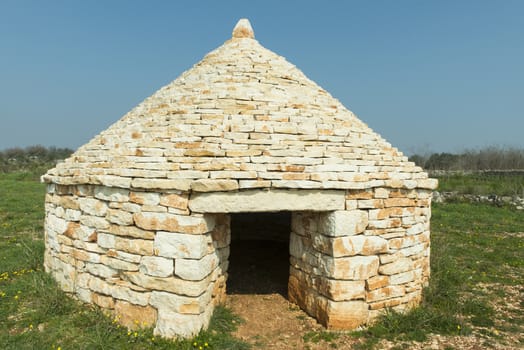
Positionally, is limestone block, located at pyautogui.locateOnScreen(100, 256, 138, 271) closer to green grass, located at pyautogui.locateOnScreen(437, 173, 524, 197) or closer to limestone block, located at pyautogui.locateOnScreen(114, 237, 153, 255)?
limestone block, located at pyautogui.locateOnScreen(114, 237, 153, 255)

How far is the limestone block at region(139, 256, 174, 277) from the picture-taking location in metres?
3.73

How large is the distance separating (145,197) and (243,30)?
3770 millimetres

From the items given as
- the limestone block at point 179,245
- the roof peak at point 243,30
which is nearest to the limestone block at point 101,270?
the limestone block at point 179,245

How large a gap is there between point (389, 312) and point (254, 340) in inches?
71.0

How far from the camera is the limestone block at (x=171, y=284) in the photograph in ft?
12.1

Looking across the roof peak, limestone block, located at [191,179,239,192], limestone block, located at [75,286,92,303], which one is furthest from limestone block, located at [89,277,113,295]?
the roof peak

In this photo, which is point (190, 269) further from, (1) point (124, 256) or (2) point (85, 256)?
(2) point (85, 256)

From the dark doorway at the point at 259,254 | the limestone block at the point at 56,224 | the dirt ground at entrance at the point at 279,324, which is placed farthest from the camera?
the dark doorway at the point at 259,254

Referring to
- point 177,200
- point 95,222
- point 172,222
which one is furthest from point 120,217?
point 177,200

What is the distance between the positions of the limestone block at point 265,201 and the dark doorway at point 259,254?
6.66 feet

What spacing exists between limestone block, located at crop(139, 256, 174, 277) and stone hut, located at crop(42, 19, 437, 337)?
13 mm

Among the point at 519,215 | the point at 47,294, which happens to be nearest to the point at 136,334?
the point at 47,294

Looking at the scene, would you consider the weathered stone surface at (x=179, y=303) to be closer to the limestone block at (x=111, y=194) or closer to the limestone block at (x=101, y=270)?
the limestone block at (x=101, y=270)

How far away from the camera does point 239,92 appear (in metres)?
4.68
